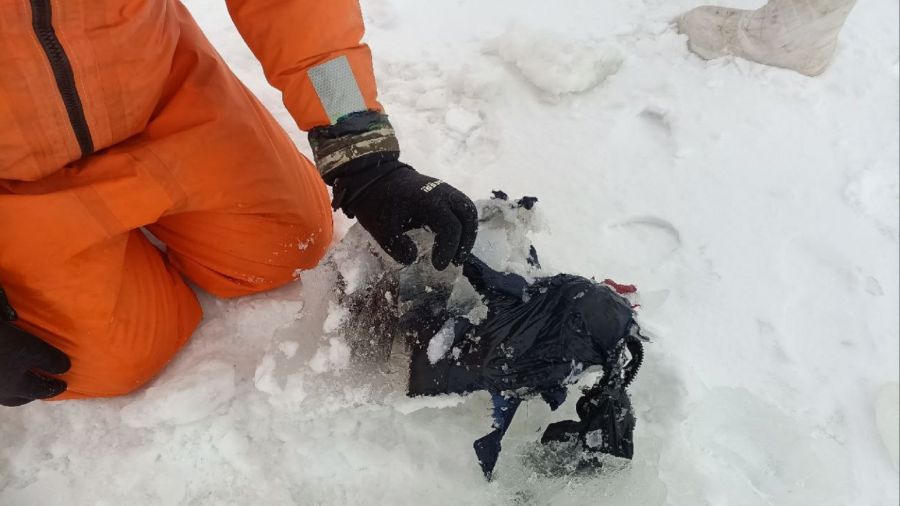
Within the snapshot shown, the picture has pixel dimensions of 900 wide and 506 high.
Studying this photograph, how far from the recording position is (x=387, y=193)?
1.23 metres

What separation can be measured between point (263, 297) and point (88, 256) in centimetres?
42

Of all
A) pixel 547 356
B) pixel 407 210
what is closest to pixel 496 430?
pixel 547 356

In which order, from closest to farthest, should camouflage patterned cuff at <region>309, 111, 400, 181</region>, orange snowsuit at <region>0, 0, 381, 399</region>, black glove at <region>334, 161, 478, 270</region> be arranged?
orange snowsuit at <region>0, 0, 381, 399</region>
black glove at <region>334, 161, 478, 270</region>
camouflage patterned cuff at <region>309, 111, 400, 181</region>

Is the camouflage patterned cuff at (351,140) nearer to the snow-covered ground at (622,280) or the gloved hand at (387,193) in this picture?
the gloved hand at (387,193)

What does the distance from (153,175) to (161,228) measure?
0.86ft

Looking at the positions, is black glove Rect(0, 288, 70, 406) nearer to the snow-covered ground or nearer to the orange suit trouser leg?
the orange suit trouser leg

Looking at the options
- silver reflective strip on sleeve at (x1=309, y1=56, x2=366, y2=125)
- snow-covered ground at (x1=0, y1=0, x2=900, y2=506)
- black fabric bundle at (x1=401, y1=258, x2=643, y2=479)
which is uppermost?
silver reflective strip on sleeve at (x1=309, y1=56, x2=366, y2=125)

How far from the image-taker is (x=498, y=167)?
74.9 inches

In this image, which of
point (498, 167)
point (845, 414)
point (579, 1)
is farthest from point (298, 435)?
point (579, 1)

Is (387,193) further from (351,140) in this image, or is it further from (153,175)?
(153,175)

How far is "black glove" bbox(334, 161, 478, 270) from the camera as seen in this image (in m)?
1.16

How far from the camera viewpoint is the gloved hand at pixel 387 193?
1.16 metres

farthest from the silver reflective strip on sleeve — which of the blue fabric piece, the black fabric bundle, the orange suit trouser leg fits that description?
the blue fabric piece

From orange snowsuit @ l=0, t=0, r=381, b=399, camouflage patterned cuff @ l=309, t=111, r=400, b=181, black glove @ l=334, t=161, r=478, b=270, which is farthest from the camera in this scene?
camouflage patterned cuff @ l=309, t=111, r=400, b=181
